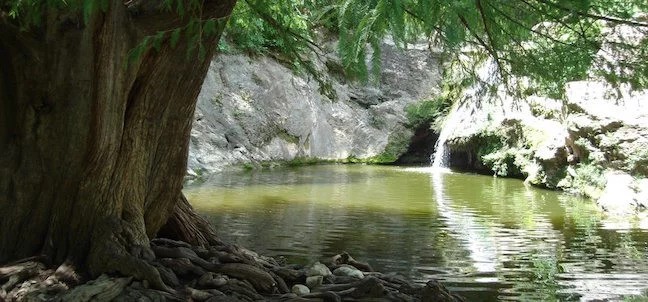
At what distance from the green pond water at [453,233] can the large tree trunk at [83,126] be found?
2690 millimetres

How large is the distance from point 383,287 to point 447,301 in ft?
1.30

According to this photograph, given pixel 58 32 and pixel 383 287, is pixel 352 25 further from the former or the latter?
pixel 58 32

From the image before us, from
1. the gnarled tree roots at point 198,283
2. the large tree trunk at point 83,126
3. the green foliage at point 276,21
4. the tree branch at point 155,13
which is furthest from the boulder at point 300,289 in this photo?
the tree branch at point 155,13

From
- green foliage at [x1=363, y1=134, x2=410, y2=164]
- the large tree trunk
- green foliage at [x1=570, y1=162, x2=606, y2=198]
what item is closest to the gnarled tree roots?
the large tree trunk

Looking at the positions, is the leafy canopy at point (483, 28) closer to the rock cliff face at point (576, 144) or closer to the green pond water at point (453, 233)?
the green pond water at point (453, 233)

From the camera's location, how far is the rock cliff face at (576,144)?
1144 cm

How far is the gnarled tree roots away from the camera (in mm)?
3615

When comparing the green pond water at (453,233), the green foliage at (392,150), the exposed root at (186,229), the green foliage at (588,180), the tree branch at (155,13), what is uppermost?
the tree branch at (155,13)

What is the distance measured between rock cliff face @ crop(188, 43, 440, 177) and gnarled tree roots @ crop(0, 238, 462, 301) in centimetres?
1129

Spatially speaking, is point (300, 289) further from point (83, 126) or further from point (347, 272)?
point (83, 126)

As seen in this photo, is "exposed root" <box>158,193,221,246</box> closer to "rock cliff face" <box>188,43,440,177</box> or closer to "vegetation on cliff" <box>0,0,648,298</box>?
"vegetation on cliff" <box>0,0,648,298</box>

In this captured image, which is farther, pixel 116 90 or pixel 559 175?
pixel 559 175

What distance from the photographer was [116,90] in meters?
3.94

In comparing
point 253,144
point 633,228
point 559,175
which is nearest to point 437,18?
point 633,228
